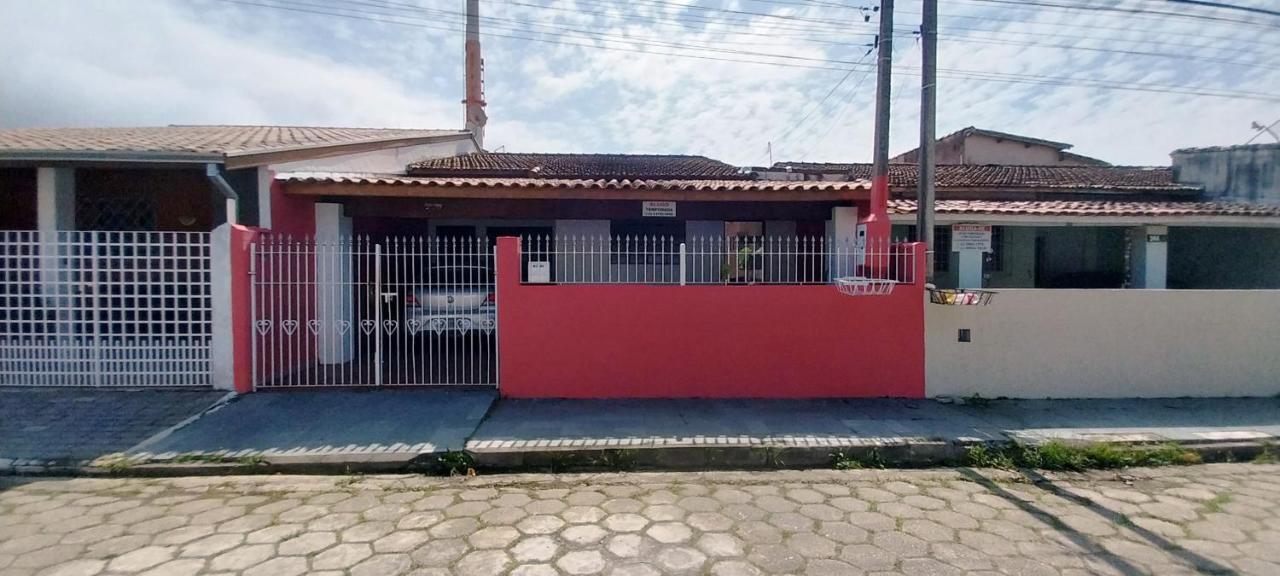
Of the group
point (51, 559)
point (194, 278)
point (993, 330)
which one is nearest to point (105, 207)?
point (194, 278)

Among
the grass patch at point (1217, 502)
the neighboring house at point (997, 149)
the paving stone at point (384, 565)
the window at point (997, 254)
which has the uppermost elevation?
the neighboring house at point (997, 149)

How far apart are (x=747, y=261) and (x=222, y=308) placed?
6.33m

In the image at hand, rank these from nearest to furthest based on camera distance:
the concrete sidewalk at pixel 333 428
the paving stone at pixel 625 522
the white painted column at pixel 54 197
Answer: the paving stone at pixel 625 522, the concrete sidewalk at pixel 333 428, the white painted column at pixel 54 197

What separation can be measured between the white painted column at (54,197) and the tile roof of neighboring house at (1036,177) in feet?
38.0

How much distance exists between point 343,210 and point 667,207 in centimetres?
418

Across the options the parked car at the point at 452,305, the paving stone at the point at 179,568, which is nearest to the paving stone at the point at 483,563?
the paving stone at the point at 179,568

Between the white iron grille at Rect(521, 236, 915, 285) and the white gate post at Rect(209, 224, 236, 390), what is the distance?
9.61 ft

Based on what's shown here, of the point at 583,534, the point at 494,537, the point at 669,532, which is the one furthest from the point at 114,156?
the point at 669,532

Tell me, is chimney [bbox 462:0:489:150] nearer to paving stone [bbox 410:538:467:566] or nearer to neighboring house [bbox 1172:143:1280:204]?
paving stone [bbox 410:538:467:566]

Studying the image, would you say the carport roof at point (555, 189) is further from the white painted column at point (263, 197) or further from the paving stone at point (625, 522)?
the paving stone at point (625, 522)

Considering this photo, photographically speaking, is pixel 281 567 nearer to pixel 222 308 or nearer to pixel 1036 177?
pixel 222 308

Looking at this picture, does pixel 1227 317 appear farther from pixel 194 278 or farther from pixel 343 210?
pixel 194 278

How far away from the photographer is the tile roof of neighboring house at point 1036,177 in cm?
1131

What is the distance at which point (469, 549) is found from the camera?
2.94 metres
